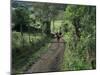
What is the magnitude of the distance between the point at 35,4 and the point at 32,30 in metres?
0.32

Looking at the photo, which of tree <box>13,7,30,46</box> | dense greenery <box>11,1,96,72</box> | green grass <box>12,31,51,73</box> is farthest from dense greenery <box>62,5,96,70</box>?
tree <box>13,7,30,46</box>

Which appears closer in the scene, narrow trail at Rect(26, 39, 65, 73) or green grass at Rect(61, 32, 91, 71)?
narrow trail at Rect(26, 39, 65, 73)

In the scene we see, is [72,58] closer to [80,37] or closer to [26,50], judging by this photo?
[80,37]

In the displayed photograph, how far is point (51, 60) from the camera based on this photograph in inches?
108

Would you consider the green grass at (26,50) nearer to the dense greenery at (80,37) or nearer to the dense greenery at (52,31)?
the dense greenery at (52,31)

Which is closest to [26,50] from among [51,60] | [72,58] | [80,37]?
[51,60]

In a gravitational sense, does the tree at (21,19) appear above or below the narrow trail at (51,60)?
above

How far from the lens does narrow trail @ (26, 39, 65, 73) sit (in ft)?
8.77

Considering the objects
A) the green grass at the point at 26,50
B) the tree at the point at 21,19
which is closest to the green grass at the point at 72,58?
the green grass at the point at 26,50

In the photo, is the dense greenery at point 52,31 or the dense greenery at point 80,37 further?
the dense greenery at point 80,37

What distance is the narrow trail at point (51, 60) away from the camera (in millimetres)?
2674

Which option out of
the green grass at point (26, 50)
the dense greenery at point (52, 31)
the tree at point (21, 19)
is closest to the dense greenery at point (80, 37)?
the dense greenery at point (52, 31)

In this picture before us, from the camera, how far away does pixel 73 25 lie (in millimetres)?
2824

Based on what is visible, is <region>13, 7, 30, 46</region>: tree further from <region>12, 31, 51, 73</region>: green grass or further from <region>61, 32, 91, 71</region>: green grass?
<region>61, 32, 91, 71</region>: green grass
